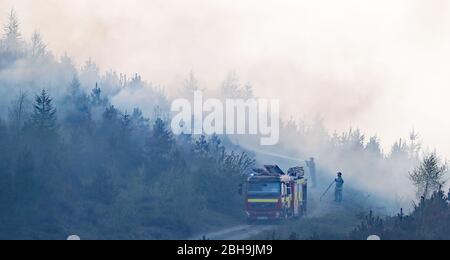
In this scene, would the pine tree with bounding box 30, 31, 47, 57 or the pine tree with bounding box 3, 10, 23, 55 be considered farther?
the pine tree with bounding box 30, 31, 47, 57

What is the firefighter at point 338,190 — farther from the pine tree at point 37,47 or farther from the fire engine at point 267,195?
the pine tree at point 37,47

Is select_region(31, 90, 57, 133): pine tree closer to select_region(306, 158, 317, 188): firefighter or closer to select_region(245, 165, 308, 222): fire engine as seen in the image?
select_region(245, 165, 308, 222): fire engine

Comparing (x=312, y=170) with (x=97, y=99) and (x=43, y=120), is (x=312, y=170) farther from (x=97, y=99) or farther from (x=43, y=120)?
(x=43, y=120)

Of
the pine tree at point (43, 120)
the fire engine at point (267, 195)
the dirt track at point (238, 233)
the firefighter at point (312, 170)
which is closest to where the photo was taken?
the dirt track at point (238, 233)

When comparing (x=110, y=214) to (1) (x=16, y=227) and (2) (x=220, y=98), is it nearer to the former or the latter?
(1) (x=16, y=227)

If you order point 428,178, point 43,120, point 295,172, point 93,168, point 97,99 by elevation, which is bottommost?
point 428,178

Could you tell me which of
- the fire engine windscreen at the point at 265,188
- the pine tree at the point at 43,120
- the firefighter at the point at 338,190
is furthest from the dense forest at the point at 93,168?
the firefighter at the point at 338,190

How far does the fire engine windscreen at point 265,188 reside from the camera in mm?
47188

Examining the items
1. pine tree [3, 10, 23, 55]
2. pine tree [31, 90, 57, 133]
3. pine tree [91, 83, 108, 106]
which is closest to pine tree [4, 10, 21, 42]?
pine tree [3, 10, 23, 55]

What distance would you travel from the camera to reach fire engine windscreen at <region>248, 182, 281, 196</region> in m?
47.2

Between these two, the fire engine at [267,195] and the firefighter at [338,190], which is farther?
the firefighter at [338,190]

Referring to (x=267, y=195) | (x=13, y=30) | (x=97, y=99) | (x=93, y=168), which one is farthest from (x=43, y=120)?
(x=13, y=30)

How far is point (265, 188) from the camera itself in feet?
155
